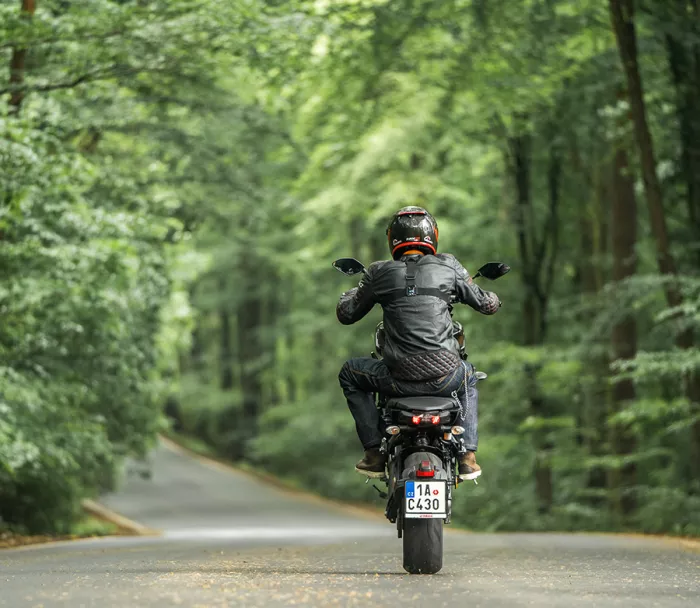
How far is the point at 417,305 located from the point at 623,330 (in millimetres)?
13810

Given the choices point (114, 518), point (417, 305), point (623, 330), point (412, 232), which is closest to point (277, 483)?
point (114, 518)

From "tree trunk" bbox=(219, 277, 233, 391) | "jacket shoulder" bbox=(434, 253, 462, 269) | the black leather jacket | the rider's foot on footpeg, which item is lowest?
the rider's foot on footpeg

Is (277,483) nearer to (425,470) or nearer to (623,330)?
(623,330)

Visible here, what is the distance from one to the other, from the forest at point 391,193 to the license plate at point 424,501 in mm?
6186

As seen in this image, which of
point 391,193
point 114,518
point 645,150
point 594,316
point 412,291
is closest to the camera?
point 412,291

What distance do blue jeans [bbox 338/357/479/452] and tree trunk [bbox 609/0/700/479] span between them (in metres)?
9.08

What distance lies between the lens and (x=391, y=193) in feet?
88.5

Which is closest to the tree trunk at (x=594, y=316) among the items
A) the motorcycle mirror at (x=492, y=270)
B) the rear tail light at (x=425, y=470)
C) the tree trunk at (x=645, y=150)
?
the tree trunk at (x=645, y=150)

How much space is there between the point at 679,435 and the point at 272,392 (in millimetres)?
35562

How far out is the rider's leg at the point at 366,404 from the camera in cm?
868

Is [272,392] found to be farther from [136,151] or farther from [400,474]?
[400,474]

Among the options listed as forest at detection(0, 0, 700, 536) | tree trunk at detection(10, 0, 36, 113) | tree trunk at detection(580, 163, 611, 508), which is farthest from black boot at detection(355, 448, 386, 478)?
tree trunk at detection(580, 163, 611, 508)

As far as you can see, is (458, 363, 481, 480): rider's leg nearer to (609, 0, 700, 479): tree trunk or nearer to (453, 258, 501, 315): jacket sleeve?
(453, 258, 501, 315): jacket sleeve

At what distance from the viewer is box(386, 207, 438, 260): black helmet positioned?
8.89m
